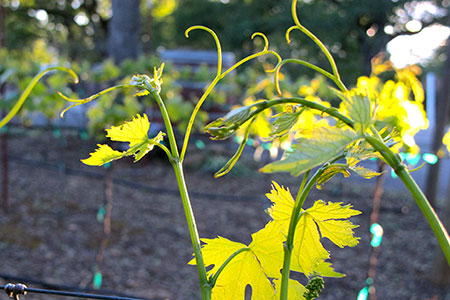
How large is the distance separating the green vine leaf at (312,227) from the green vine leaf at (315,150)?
102 mm

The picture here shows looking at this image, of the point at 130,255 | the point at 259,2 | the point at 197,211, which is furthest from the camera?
the point at 259,2

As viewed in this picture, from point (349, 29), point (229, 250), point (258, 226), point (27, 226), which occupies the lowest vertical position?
point (229, 250)

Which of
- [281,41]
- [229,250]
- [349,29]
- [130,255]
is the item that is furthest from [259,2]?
[229,250]

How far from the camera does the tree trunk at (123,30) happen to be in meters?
5.71

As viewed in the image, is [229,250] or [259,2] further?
[259,2]

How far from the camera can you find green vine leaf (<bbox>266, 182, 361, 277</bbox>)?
1.29 feet

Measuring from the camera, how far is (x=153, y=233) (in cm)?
349

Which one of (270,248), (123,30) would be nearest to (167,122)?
(270,248)

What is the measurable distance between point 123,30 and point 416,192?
5806mm

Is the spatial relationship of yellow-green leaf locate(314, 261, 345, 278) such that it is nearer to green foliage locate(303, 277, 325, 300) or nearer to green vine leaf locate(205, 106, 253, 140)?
green foliage locate(303, 277, 325, 300)

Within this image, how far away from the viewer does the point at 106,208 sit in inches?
109

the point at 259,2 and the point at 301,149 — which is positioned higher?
the point at 259,2

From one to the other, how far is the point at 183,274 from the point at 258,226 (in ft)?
3.36

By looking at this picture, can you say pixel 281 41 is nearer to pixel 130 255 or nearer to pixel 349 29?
pixel 349 29
